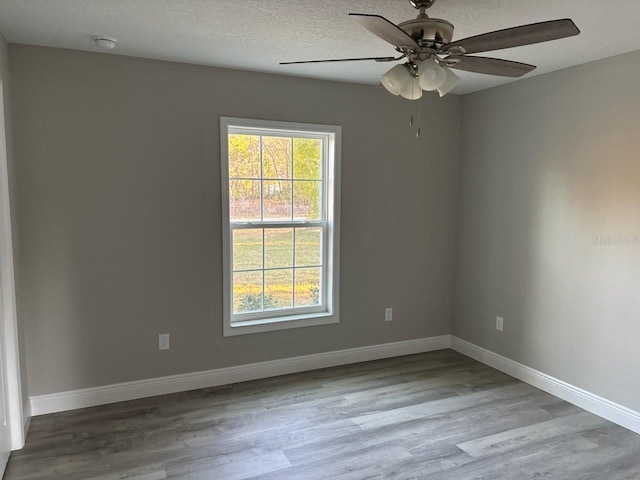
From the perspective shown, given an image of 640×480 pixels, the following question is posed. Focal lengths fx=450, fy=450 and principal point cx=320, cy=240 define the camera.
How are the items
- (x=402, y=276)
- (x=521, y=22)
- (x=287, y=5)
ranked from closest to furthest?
1. (x=287, y=5)
2. (x=521, y=22)
3. (x=402, y=276)

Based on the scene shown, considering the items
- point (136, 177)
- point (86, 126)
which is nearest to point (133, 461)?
point (136, 177)

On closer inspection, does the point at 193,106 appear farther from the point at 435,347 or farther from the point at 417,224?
the point at 435,347

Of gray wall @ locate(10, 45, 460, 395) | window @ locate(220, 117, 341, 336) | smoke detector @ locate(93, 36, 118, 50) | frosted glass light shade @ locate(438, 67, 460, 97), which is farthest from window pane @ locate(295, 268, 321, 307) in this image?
frosted glass light shade @ locate(438, 67, 460, 97)

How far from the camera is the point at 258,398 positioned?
3.24m

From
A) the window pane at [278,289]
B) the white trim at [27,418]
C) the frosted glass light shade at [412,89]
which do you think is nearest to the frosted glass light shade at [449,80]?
the frosted glass light shade at [412,89]

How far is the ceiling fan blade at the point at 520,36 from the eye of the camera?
59.4 inches

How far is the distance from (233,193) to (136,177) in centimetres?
70

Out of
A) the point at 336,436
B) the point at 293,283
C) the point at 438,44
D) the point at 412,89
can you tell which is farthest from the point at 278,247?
the point at 438,44

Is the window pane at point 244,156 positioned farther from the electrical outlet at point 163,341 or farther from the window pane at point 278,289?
the electrical outlet at point 163,341

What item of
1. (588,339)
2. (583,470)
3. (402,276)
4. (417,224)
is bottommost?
(583,470)

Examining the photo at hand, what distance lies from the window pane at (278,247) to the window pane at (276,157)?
0.44 metres

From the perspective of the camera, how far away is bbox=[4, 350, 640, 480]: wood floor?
7.91 feet

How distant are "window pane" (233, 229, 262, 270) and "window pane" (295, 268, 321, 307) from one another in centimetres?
38

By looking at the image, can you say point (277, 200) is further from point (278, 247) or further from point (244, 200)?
point (278, 247)
